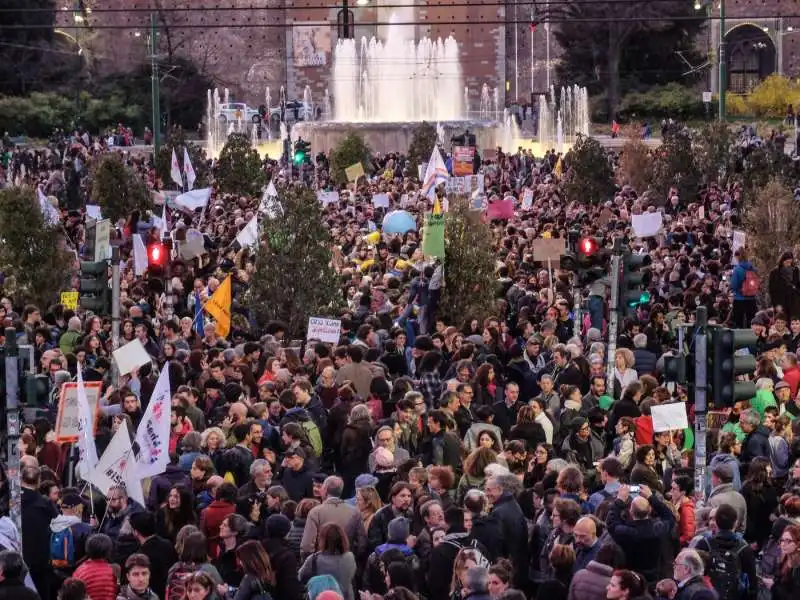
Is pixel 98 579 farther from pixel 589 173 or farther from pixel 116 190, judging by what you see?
pixel 589 173

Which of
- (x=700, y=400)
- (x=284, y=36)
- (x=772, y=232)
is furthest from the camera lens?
(x=284, y=36)

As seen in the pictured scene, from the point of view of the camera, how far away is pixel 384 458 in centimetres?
1361

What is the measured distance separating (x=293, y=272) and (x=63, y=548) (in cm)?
1030

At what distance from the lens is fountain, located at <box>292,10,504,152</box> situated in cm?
6531

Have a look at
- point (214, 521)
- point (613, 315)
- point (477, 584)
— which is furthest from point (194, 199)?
point (477, 584)

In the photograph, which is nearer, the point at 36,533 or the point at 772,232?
the point at 36,533

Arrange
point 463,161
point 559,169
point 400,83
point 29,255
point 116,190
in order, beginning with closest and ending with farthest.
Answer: point 29,255
point 116,190
point 559,169
point 463,161
point 400,83

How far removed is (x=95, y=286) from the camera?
17.7 meters

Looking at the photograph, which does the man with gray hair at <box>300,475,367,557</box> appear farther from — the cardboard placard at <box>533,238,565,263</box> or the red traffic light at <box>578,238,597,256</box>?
the cardboard placard at <box>533,238,565,263</box>

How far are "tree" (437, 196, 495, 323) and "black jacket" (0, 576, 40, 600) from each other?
38.3 feet

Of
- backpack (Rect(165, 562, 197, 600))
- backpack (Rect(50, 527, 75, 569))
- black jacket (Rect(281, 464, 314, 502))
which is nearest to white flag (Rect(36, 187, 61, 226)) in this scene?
black jacket (Rect(281, 464, 314, 502))

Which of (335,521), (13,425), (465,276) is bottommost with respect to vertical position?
(335,521)

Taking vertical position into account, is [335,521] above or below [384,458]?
below

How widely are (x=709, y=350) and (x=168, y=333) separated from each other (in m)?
7.58
